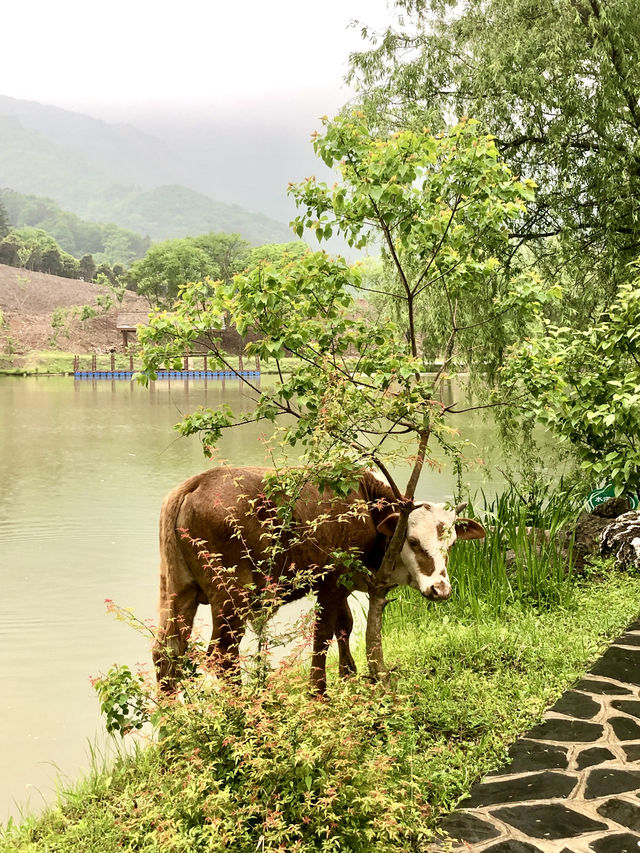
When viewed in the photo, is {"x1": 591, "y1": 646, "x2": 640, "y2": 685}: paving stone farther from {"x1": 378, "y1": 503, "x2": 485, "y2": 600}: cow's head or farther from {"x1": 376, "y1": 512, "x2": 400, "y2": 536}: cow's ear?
{"x1": 376, "y1": 512, "x2": 400, "y2": 536}: cow's ear

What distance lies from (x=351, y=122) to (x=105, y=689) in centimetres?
297

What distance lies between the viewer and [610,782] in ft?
11.3

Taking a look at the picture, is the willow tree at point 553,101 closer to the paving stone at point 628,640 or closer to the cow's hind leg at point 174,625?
the paving stone at point 628,640

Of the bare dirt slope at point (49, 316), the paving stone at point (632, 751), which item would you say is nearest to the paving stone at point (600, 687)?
the paving stone at point (632, 751)

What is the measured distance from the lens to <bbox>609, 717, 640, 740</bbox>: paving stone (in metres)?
3.87

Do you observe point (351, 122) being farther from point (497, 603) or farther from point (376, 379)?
point (497, 603)

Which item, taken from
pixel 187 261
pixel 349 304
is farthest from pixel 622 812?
pixel 187 261

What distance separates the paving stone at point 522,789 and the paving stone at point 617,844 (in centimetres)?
33

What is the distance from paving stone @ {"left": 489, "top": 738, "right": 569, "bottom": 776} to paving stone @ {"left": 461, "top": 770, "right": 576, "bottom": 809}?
0.22ft

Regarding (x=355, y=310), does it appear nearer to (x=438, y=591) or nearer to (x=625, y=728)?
(x=438, y=591)

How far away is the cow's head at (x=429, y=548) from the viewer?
412cm

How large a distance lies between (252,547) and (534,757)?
1.70 meters

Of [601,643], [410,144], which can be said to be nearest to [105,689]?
[410,144]

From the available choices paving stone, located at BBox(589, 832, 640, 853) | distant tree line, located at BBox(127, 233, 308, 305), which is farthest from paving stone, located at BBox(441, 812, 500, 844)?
distant tree line, located at BBox(127, 233, 308, 305)
